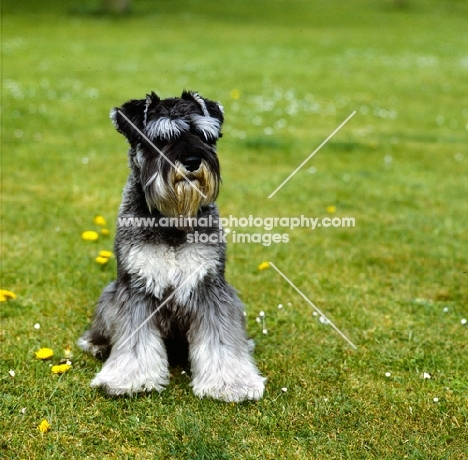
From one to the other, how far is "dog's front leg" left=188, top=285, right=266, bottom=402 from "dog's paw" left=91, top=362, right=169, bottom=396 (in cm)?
29

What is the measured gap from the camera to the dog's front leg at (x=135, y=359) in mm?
4844

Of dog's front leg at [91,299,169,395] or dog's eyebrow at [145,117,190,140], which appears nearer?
dog's eyebrow at [145,117,190,140]

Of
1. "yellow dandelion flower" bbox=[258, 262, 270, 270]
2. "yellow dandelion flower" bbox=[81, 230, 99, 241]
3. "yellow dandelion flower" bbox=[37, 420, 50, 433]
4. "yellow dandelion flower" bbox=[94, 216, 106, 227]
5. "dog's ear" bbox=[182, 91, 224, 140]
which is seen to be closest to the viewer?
"yellow dandelion flower" bbox=[37, 420, 50, 433]

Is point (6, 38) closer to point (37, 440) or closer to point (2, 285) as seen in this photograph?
point (2, 285)

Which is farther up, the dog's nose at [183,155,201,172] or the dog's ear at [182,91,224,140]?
the dog's ear at [182,91,224,140]

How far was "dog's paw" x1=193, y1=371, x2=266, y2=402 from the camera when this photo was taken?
15.8 ft

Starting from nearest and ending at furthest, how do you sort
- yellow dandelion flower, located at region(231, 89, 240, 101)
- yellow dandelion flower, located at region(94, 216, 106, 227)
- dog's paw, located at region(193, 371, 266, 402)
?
1. dog's paw, located at region(193, 371, 266, 402)
2. yellow dandelion flower, located at region(94, 216, 106, 227)
3. yellow dandelion flower, located at region(231, 89, 240, 101)

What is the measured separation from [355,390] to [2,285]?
377 cm

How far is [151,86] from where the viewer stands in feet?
53.4

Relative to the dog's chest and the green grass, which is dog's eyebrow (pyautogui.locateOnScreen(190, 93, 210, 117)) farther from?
the green grass

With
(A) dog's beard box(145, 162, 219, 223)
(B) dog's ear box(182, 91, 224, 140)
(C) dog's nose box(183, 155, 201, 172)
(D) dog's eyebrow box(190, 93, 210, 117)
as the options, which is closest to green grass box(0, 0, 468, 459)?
(A) dog's beard box(145, 162, 219, 223)

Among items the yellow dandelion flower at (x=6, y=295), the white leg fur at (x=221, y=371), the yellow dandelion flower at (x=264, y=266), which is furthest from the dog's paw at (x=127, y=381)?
the yellow dandelion flower at (x=264, y=266)

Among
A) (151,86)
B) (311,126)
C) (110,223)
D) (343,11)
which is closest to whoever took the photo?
(110,223)

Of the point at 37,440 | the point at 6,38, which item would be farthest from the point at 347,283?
the point at 6,38
